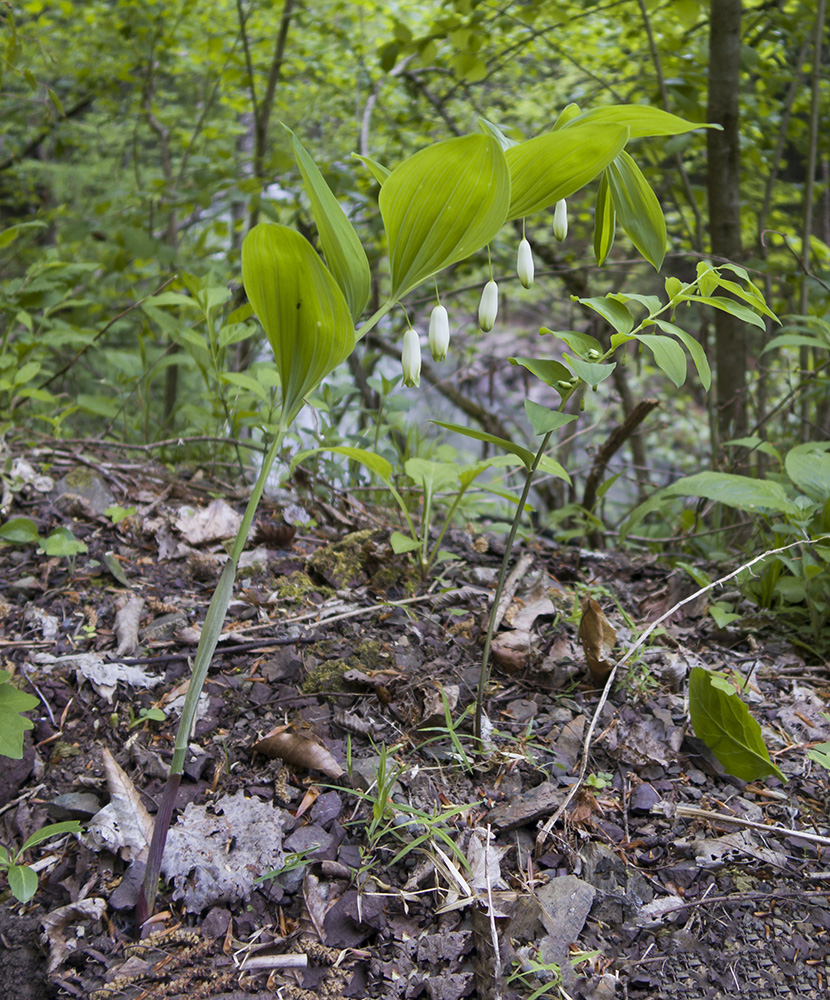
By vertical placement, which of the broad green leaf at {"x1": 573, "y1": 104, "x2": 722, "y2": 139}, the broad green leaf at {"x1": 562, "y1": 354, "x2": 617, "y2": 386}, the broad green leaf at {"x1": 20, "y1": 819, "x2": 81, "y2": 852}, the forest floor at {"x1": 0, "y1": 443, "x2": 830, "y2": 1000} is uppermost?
the broad green leaf at {"x1": 573, "y1": 104, "x2": 722, "y2": 139}

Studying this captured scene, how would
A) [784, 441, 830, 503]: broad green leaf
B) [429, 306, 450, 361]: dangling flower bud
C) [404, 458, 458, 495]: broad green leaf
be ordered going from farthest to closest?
[404, 458, 458, 495]: broad green leaf < [784, 441, 830, 503]: broad green leaf < [429, 306, 450, 361]: dangling flower bud

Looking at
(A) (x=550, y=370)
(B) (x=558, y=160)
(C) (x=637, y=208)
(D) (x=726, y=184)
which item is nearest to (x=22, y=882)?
(A) (x=550, y=370)

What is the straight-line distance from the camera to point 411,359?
4.21 feet

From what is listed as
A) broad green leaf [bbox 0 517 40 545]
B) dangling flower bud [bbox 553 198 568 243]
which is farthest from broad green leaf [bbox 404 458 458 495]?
broad green leaf [bbox 0 517 40 545]

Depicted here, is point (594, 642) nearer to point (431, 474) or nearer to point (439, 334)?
point (431, 474)

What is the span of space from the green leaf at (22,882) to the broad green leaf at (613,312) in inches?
53.0

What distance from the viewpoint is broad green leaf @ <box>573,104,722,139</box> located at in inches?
46.0

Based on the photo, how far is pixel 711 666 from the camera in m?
1.81

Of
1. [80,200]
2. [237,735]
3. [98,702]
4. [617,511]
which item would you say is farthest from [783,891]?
[80,200]

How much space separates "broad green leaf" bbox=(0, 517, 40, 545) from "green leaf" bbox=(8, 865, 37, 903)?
1.06 m

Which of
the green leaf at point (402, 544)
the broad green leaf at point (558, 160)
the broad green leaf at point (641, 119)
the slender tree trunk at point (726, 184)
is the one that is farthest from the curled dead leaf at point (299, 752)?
the slender tree trunk at point (726, 184)

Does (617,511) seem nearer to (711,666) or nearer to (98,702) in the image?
(711,666)

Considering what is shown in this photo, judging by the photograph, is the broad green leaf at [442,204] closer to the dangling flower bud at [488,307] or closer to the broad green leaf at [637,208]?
the dangling flower bud at [488,307]

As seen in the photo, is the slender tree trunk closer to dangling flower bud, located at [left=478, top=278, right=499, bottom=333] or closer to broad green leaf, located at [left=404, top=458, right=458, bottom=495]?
broad green leaf, located at [left=404, top=458, right=458, bottom=495]
